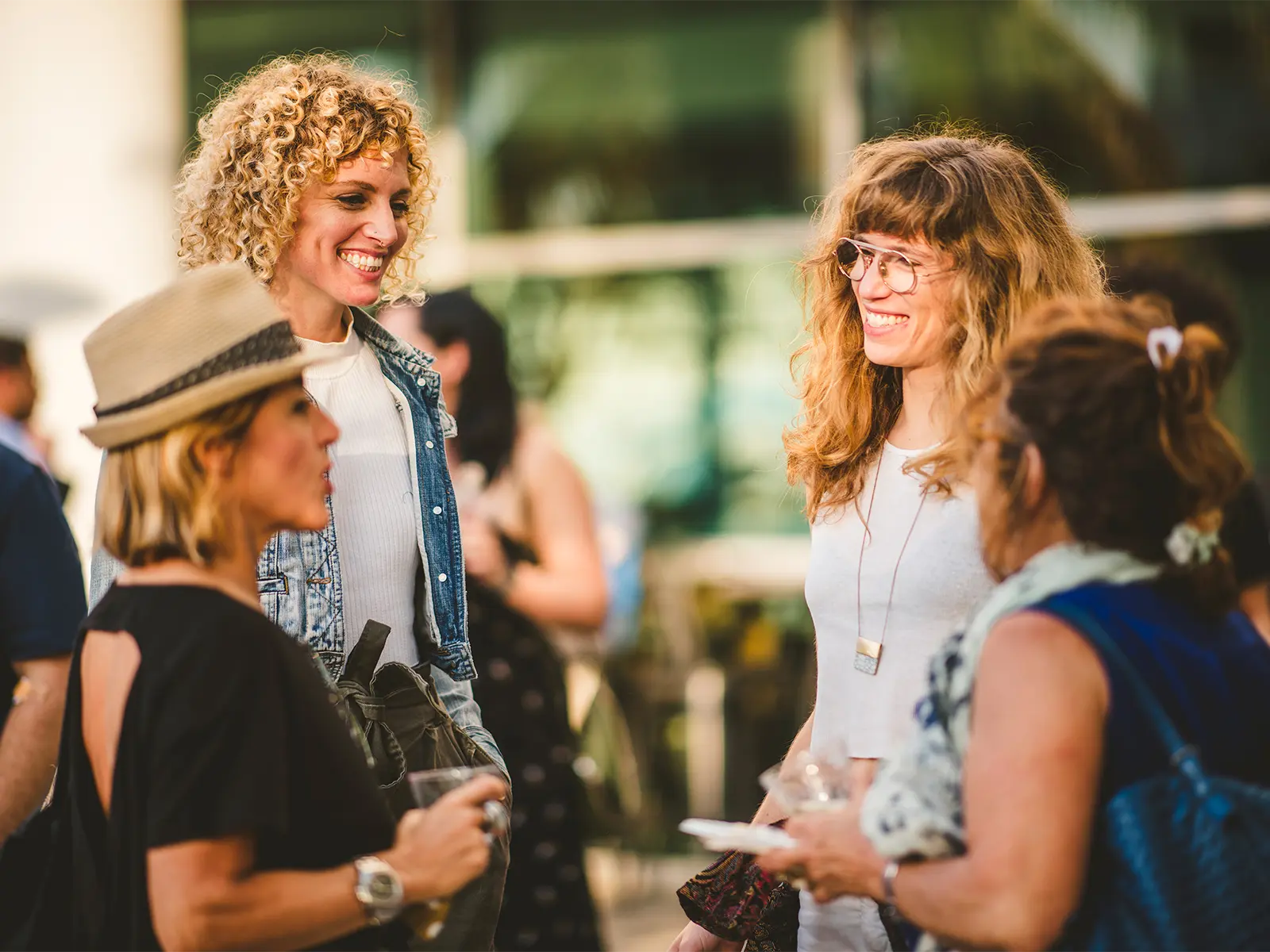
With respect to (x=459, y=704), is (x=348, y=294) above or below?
above

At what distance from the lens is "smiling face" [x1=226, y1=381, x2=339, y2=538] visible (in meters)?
2.11

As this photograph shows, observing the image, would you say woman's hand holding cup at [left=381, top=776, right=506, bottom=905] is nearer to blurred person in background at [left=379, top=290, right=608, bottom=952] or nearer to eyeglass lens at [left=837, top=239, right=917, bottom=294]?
eyeglass lens at [left=837, top=239, right=917, bottom=294]

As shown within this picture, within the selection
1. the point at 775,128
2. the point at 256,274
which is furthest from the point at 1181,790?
the point at 775,128

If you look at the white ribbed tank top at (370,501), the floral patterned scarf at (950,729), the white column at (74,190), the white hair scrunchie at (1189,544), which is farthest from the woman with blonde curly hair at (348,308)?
the white column at (74,190)

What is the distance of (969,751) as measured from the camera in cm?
196

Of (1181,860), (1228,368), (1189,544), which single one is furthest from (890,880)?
(1228,368)

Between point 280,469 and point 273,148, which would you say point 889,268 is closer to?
point 273,148

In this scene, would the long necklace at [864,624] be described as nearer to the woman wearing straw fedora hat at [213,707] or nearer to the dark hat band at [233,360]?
the woman wearing straw fedora hat at [213,707]

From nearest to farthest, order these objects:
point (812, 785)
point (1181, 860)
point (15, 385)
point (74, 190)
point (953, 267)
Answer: point (1181, 860) → point (812, 785) → point (953, 267) → point (15, 385) → point (74, 190)

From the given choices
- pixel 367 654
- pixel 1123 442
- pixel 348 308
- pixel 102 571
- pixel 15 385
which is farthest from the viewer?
pixel 15 385

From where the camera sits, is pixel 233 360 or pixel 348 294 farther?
pixel 348 294

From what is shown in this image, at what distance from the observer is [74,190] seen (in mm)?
7223

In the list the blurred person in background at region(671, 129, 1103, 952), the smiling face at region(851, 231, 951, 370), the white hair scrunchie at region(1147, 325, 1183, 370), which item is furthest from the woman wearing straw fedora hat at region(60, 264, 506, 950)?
the smiling face at region(851, 231, 951, 370)

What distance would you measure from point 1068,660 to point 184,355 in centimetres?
116
